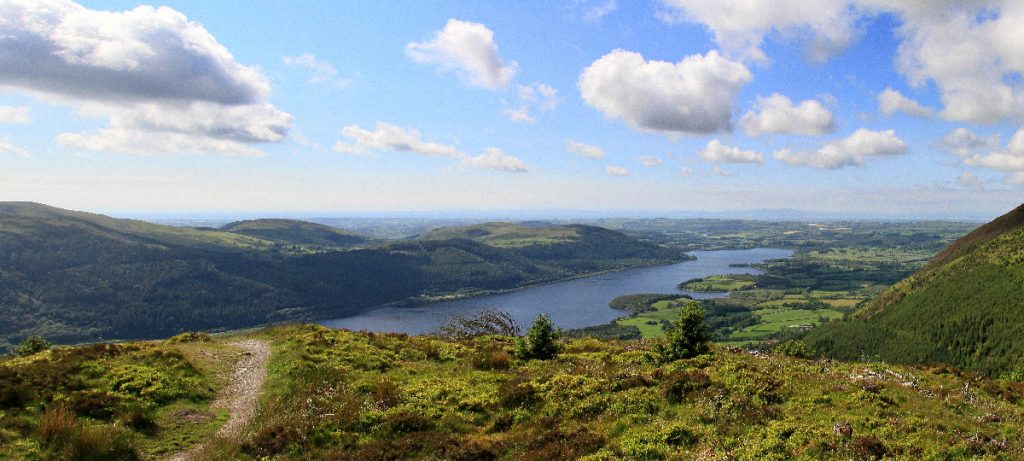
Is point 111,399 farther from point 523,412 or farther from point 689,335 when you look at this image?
point 689,335

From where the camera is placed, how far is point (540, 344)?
34.8 meters

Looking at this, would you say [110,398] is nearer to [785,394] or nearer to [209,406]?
[209,406]

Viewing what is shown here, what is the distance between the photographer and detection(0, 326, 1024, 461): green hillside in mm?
15922

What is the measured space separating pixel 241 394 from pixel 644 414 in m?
22.3

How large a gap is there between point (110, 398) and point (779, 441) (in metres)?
28.7

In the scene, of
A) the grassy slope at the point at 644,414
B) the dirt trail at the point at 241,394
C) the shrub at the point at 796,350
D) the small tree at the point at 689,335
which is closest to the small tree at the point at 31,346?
the dirt trail at the point at 241,394

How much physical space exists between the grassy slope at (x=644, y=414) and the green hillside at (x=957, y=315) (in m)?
101

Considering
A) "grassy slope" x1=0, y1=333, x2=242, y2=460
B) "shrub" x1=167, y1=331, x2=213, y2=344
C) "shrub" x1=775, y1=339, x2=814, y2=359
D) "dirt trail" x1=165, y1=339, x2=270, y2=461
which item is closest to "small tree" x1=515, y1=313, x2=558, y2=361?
"dirt trail" x1=165, y1=339, x2=270, y2=461

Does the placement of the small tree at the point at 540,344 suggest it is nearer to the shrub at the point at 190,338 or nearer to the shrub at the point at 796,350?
the shrub at the point at 796,350

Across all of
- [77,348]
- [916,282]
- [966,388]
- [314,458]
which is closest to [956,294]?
[916,282]

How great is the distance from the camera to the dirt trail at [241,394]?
2090 centimetres

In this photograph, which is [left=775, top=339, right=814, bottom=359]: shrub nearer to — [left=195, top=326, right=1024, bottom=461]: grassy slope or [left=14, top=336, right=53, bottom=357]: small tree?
[left=195, top=326, right=1024, bottom=461]: grassy slope

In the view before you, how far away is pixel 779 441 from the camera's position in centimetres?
1541

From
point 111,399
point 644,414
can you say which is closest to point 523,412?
point 644,414
